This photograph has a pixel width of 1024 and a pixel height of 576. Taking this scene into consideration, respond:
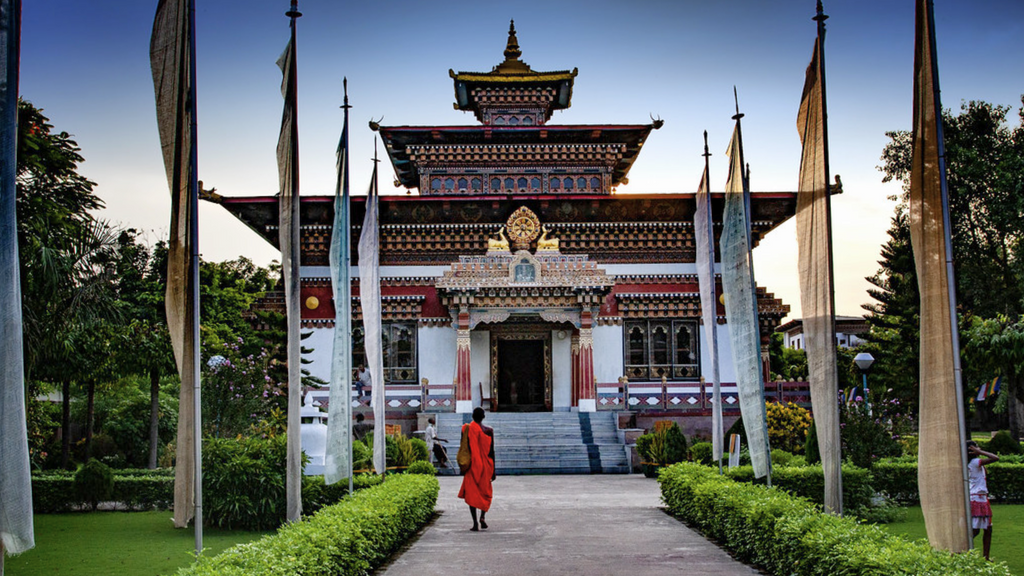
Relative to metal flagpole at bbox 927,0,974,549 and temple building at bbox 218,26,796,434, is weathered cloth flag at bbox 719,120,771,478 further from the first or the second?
temple building at bbox 218,26,796,434

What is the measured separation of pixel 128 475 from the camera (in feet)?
68.3

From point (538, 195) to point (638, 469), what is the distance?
10836 mm

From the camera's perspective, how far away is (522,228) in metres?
33.2

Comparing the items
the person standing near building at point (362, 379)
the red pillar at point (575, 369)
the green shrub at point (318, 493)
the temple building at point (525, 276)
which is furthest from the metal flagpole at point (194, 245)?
the red pillar at point (575, 369)

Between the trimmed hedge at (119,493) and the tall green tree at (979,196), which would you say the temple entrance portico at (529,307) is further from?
the tall green tree at (979,196)

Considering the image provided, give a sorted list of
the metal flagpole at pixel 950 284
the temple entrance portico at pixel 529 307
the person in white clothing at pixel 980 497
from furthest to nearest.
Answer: the temple entrance portico at pixel 529 307 → the person in white clothing at pixel 980 497 → the metal flagpole at pixel 950 284

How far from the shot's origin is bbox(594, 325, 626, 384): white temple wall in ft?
110

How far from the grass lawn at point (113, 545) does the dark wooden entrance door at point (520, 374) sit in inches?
682

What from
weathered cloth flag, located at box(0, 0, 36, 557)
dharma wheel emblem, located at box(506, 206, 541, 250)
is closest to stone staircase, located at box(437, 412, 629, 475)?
dharma wheel emblem, located at box(506, 206, 541, 250)

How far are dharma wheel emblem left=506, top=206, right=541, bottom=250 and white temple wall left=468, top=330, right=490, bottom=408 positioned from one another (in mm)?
3308

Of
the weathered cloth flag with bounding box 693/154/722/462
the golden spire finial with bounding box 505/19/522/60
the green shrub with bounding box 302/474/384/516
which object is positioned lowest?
the green shrub with bounding box 302/474/384/516

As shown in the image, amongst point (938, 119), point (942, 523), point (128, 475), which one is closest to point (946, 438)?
point (942, 523)

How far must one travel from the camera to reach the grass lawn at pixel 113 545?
12.5m

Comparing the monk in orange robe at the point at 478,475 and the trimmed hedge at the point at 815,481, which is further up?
the monk in orange robe at the point at 478,475
